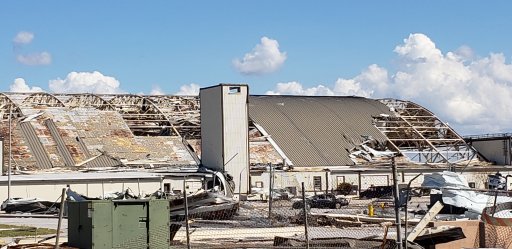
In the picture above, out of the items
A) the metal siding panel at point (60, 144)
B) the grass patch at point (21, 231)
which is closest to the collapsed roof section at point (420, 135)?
the metal siding panel at point (60, 144)

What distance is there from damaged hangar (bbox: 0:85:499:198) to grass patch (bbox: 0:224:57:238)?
47.2 feet

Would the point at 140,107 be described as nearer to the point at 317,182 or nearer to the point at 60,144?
the point at 60,144

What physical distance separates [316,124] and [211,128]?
17.6 metres

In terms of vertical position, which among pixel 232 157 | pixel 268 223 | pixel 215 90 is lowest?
pixel 268 223

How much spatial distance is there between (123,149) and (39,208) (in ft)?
54.2

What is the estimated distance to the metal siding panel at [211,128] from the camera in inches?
2016

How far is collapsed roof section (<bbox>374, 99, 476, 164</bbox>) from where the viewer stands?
6607 centimetres

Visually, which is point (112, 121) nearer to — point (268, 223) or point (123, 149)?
point (123, 149)

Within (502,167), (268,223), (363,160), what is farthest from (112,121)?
(268,223)

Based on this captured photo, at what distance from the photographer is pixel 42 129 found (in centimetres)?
5912

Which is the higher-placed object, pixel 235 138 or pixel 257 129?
pixel 257 129

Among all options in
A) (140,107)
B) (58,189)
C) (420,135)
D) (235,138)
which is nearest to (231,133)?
(235,138)

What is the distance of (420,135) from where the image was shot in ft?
228

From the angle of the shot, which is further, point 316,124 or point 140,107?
point 140,107
